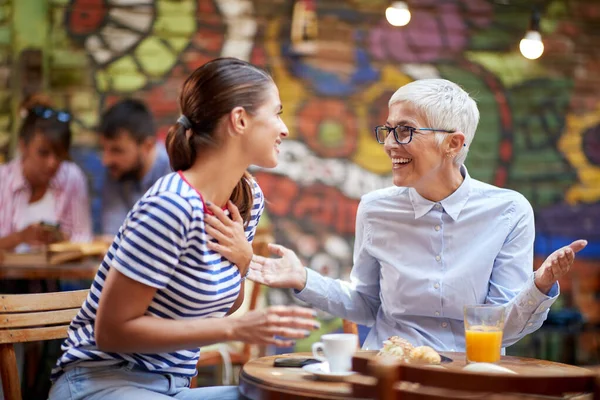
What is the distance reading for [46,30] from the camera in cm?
459

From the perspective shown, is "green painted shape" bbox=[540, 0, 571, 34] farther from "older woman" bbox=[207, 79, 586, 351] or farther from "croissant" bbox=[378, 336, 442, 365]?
"croissant" bbox=[378, 336, 442, 365]

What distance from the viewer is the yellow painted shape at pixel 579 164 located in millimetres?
5137

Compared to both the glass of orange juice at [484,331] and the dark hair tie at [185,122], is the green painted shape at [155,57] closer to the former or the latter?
the dark hair tie at [185,122]

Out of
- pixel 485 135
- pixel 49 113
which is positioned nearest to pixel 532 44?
pixel 485 135

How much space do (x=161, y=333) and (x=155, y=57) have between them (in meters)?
3.24

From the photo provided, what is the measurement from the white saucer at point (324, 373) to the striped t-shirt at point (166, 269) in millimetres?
268

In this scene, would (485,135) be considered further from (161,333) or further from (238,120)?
(161,333)

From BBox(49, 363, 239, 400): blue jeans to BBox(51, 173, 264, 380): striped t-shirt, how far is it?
0.06 feet

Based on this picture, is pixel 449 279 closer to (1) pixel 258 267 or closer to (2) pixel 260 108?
(1) pixel 258 267

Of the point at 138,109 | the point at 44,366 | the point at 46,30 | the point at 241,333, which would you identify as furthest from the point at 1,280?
the point at 241,333

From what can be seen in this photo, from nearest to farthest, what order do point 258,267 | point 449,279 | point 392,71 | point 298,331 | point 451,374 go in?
point 451,374 < point 298,331 < point 258,267 < point 449,279 < point 392,71

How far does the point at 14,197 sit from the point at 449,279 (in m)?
2.98

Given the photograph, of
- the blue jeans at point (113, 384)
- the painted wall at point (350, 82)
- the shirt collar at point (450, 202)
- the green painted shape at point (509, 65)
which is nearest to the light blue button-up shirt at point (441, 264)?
the shirt collar at point (450, 202)

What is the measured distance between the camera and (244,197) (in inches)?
81.6
